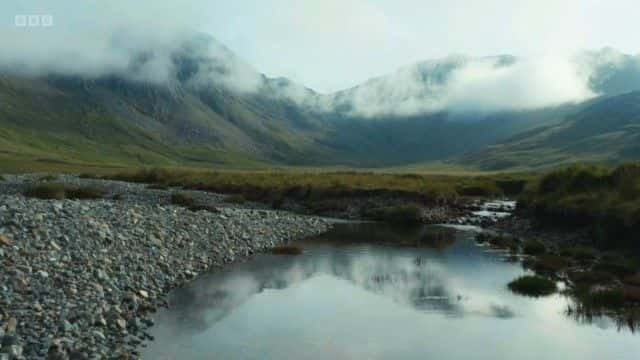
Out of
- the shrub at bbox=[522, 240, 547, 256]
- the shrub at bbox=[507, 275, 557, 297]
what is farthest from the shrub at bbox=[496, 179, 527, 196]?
the shrub at bbox=[507, 275, 557, 297]

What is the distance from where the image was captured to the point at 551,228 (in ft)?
187

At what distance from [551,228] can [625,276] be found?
69.9 ft

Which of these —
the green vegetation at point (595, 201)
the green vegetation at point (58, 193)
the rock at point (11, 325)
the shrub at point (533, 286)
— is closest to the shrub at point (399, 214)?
the green vegetation at point (595, 201)

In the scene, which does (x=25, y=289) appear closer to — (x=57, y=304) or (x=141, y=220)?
(x=57, y=304)

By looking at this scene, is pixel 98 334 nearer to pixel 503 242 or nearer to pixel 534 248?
pixel 534 248

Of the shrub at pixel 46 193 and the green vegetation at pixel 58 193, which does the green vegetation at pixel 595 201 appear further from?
the shrub at pixel 46 193

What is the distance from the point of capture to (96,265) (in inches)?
1144

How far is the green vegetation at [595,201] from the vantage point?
147 feet

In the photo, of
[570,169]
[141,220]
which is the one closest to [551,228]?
[570,169]

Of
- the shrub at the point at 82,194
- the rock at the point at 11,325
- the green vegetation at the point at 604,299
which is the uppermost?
the shrub at the point at 82,194

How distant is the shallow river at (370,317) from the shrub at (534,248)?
5.46 m

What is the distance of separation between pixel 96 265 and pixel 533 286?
21039 mm

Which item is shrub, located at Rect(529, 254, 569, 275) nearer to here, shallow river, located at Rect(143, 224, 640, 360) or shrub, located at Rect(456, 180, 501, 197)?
shallow river, located at Rect(143, 224, 640, 360)

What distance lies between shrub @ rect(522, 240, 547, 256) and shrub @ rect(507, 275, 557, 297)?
12661mm
